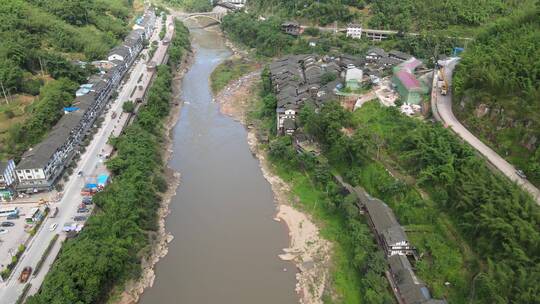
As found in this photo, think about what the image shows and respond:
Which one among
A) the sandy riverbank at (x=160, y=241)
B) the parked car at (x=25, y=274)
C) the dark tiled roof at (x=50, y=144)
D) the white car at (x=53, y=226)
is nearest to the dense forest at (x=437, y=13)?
the sandy riverbank at (x=160, y=241)

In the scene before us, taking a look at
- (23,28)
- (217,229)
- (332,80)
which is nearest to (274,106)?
(332,80)

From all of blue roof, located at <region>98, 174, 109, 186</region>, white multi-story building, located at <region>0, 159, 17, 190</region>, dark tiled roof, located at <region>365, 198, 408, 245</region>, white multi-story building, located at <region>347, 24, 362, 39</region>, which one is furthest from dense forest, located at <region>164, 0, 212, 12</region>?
dark tiled roof, located at <region>365, 198, 408, 245</region>

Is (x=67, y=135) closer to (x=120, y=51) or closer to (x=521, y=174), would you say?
(x=120, y=51)

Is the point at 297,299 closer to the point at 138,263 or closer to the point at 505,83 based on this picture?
the point at 138,263

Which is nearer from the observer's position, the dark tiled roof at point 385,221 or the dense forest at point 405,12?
the dark tiled roof at point 385,221

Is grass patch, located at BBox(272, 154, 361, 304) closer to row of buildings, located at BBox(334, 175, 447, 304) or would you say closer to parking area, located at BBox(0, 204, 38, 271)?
row of buildings, located at BBox(334, 175, 447, 304)

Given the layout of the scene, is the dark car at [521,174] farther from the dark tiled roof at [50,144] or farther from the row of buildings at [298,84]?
the dark tiled roof at [50,144]
